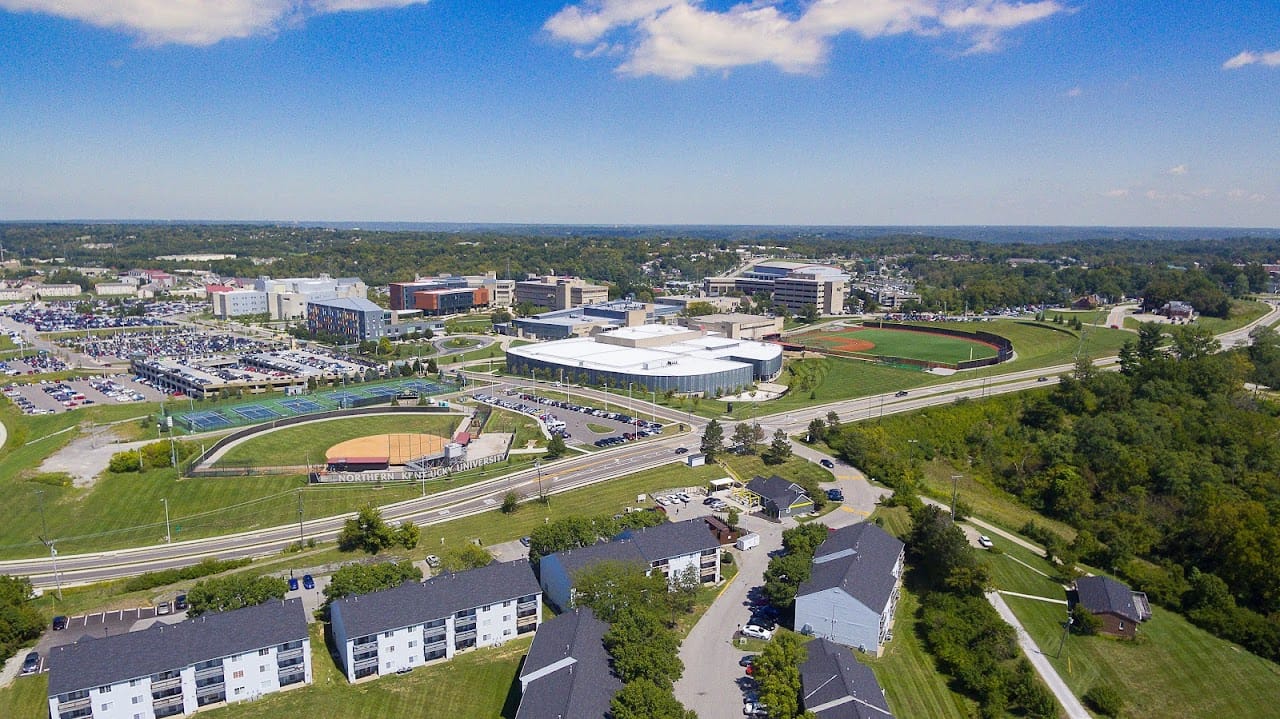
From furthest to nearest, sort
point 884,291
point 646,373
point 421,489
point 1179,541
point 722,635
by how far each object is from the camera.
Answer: point 884,291
point 646,373
point 421,489
point 1179,541
point 722,635

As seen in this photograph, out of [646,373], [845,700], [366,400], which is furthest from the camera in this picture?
[646,373]

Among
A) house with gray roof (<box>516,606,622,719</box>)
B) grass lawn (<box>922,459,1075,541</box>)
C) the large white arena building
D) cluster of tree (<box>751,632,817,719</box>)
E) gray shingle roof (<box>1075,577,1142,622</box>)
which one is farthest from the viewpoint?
the large white arena building

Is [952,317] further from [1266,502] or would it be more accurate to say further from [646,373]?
[1266,502]

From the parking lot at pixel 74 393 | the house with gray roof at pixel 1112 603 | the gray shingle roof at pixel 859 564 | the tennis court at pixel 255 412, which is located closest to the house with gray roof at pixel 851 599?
the gray shingle roof at pixel 859 564

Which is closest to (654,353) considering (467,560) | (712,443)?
(712,443)

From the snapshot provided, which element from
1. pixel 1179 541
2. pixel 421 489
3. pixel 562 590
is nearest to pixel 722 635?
pixel 562 590

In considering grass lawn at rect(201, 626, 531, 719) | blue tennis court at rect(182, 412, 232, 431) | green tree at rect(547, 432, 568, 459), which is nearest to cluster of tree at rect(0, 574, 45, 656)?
grass lawn at rect(201, 626, 531, 719)

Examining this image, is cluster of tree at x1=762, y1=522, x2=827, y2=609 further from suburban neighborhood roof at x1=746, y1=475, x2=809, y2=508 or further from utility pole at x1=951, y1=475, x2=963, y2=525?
utility pole at x1=951, y1=475, x2=963, y2=525
